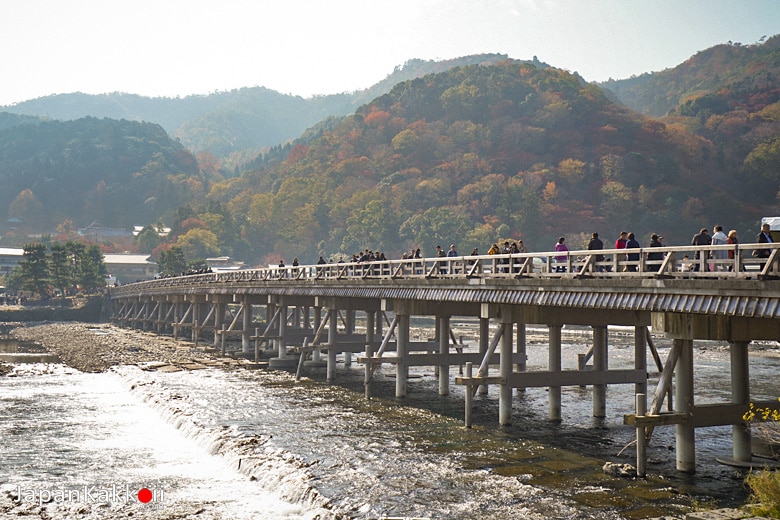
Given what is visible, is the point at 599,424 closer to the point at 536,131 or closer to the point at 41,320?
the point at 41,320

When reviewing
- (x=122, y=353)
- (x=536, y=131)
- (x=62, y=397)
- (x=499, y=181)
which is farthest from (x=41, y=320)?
(x=536, y=131)

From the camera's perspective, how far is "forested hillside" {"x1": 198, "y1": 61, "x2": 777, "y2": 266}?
13325 centimetres

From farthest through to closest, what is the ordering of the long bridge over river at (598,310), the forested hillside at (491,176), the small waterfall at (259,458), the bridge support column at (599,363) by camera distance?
the forested hillside at (491,176) → the bridge support column at (599,363) → the small waterfall at (259,458) → the long bridge over river at (598,310)

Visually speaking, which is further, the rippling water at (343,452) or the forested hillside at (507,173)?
the forested hillside at (507,173)

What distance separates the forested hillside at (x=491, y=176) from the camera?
13325 cm

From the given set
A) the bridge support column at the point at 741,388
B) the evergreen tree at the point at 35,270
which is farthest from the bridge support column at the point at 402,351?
the evergreen tree at the point at 35,270

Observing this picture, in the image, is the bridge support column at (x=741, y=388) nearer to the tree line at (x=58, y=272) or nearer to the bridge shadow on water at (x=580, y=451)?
the bridge shadow on water at (x=580, y=451)

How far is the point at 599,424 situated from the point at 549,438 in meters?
3.24

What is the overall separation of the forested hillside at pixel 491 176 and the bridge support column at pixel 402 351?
95700 mm

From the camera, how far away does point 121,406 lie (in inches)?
1244

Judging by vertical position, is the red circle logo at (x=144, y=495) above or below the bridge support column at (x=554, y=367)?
below

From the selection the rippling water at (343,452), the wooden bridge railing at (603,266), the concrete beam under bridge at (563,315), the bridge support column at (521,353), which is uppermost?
the wooden bridge railing at (603,266)

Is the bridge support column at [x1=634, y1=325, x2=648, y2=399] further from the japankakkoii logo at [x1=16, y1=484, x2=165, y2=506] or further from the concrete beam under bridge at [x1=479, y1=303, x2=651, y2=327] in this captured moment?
the japankakkoii logo at [x1=16, y1=484, x2=165, y2=506]

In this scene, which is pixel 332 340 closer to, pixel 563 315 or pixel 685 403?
pixel 563 315
